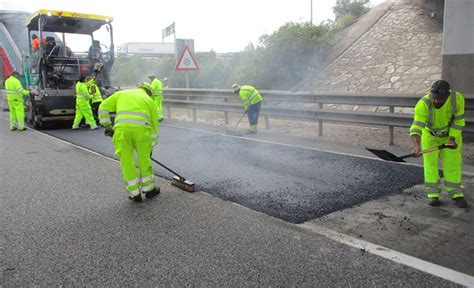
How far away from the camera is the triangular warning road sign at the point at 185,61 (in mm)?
11727

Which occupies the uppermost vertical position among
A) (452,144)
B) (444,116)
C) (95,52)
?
(95,52)

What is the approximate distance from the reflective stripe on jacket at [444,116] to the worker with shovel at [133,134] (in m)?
2.79

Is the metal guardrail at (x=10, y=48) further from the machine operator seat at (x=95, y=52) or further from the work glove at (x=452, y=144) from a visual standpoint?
the work glove at (x=452, y=144)

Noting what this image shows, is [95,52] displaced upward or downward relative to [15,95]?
upward

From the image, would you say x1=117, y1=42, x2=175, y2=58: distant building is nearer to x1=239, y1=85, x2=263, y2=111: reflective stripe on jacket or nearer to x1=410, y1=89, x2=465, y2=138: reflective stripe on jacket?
x1=239, y1=85, x2=263, y2=111: reflective stripe on jacket

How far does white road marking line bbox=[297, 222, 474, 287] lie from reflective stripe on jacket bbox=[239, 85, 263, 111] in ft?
17.5

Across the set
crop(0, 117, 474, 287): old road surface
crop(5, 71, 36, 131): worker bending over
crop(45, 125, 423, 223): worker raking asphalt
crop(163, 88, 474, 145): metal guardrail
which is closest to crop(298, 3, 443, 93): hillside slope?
crop(163, 88, 474, 145): metal guardrail

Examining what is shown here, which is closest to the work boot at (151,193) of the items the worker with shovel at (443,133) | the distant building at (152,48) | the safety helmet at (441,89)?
the worker with shovel at (443,133)

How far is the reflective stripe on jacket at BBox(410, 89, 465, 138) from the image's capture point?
13.0 feet

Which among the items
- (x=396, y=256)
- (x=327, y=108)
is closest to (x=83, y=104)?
(x=327, y=108)

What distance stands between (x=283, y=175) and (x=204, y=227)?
6.10ft

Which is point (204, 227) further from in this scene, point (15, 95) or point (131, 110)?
point (15, 95)

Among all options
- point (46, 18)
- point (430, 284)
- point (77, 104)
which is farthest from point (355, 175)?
point (46, 18)

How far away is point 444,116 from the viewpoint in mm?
3971
